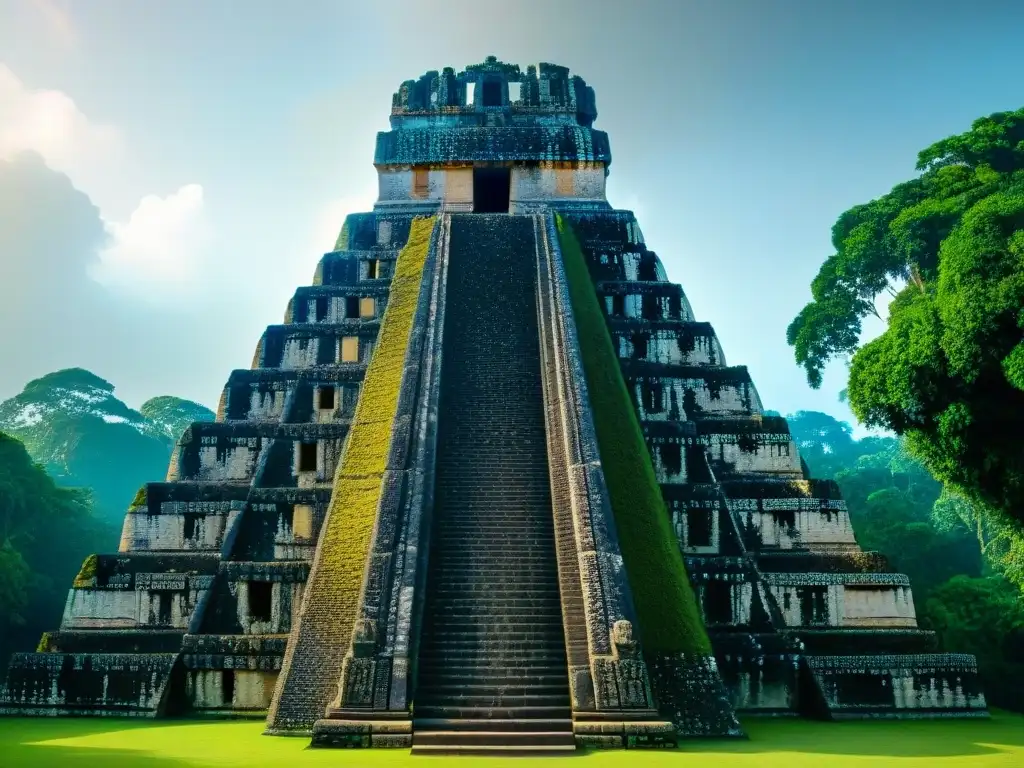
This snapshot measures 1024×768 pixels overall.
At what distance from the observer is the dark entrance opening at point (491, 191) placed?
24.5 metres

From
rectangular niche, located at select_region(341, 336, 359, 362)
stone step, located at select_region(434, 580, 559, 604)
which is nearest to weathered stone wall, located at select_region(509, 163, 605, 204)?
rectangular niche, located at select_region(341, 336, 359, 362)

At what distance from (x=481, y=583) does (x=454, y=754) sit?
9.46ft

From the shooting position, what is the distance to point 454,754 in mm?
9773

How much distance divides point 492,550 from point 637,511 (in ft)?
7.01

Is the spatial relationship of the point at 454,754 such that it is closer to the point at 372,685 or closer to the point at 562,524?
the point at 372,685

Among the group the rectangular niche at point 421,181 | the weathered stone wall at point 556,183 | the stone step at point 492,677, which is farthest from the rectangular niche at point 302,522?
the weathered stone wall at point 556,183

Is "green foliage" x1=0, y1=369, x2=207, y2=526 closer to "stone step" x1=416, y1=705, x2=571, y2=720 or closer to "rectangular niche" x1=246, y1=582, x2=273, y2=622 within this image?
"rectangular niche" x1=246, y1=582, x2=273, y2=622

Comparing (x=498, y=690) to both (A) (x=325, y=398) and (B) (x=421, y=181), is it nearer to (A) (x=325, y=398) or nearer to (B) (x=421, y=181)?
(A) (x=325, y=398)

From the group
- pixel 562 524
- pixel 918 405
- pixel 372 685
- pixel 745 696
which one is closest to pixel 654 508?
pixel 562 524

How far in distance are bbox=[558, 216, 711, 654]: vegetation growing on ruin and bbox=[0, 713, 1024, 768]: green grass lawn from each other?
1458 mm

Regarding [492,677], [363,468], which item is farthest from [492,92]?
[492,677]

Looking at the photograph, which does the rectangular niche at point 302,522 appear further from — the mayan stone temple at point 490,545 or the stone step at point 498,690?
the stone step at point 498,690

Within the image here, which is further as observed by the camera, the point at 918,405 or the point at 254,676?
the point at 918,405

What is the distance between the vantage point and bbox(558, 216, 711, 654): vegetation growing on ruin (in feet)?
40.2
